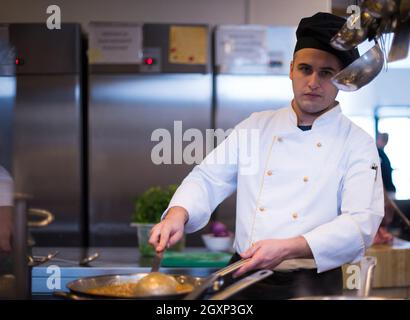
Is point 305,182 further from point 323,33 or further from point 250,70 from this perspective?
point 250,70

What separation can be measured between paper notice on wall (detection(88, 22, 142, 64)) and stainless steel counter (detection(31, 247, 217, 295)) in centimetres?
37

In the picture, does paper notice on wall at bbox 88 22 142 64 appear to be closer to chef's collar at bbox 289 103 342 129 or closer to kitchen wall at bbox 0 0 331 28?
kitchen wall at bbox 0 0 331 28

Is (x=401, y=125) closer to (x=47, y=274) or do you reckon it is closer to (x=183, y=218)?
(x=183, y=218)

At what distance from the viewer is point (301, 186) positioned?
3.59 ft

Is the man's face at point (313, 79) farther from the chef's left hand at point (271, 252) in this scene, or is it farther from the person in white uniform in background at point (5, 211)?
the person in white uniform in background at point (5, 211)

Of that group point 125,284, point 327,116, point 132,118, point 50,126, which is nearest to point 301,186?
point 327,116

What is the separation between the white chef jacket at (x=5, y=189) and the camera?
1.17 metres

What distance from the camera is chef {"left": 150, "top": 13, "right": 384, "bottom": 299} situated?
105 centimetres

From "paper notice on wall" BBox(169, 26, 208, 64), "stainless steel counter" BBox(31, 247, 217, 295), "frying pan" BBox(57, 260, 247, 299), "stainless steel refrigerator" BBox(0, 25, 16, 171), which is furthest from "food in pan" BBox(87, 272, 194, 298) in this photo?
"paper notice on wall" BBox(169, 26, 208, 64)

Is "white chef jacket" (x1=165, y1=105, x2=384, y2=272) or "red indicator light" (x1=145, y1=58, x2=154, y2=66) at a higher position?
"red indicator light" (x1=145, y1=58, x2=154, y2=66)

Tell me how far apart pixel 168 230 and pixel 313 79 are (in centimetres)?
32

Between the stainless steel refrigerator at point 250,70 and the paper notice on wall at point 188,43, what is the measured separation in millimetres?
31
